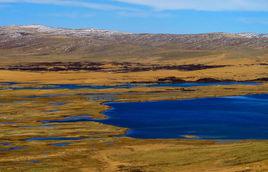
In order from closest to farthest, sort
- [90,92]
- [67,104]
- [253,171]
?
[253,171], [67,104], [90,92]

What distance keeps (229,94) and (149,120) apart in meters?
38.5

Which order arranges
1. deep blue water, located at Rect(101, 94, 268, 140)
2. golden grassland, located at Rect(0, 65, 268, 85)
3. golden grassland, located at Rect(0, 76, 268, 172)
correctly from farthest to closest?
golden grassland, located at Rect(0, 65, 268, 85)
deep blue water, located at Rect(101, 94, 268, 140)
golden grassland, located at Rect(0, 76, 268, 172)

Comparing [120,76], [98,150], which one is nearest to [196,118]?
[98,150]

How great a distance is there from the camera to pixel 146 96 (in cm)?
9881

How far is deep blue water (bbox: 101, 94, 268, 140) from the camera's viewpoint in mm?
58062

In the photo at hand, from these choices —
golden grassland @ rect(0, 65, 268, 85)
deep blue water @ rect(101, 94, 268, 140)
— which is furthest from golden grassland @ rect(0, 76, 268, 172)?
golden grassland @ rect(0, 65, 268, 85)

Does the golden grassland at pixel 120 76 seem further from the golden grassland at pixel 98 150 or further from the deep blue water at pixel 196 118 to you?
the golden grassland at pixel 98 150

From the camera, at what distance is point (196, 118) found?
70.2 m

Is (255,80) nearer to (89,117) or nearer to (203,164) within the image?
(89,117)

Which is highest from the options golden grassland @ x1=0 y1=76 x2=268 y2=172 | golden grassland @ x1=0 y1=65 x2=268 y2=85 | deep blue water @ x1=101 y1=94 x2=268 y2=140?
golden grassland @ x1=0 y1=65 x2=268 y2=85

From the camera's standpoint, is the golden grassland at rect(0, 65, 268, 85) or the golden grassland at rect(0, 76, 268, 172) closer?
the golden grassland at rect(0, 76, 268, 172)

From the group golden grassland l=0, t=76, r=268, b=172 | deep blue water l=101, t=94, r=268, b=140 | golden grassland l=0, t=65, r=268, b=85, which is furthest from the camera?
golden grassland l=0, t=65, r=268, b=85

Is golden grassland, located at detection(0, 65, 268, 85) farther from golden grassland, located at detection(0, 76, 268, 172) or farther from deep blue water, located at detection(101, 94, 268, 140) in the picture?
golden grassland, located at detection(0, 76, 268, 172)

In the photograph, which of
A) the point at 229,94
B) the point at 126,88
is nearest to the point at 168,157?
the point at 229,94
